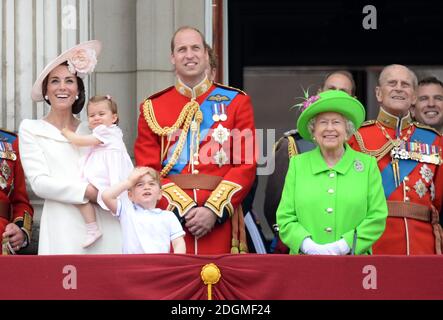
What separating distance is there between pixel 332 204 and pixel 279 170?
2.95ft

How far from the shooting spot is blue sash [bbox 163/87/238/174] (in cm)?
981

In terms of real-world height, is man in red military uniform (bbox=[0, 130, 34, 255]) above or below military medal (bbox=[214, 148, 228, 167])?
below

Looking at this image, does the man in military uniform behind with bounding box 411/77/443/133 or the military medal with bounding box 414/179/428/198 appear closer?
the military medal with bounding box 414/179/428/198

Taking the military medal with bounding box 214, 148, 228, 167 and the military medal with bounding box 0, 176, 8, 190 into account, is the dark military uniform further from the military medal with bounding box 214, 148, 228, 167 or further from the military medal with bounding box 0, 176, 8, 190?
the military medal with bounding box 0, 176, 8, 190

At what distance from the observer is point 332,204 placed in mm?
9344

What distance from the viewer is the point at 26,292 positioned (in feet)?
28.9

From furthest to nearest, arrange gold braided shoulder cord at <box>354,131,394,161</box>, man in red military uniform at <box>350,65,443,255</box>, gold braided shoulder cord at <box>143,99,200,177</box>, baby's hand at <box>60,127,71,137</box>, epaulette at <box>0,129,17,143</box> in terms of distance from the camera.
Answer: epaulette at <box>0,129,17,143</box> < gold braided shoulder cord at <box>354,131,394,161</box> < man in red military uniform at <box>350,65,443,255</box> < gold braided shoulder cord at <box>143,99,200,177</box> < baby's hand at <box>60,127,71,137</box>

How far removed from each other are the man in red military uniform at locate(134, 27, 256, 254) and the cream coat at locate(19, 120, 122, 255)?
356 mm

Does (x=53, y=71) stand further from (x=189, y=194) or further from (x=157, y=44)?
(x=157, y=44)

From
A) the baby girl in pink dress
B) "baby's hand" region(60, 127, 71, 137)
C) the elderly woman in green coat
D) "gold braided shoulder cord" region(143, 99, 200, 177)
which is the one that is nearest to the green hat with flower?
the elderly woman in green coat

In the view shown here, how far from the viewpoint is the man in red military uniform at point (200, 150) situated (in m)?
9.60

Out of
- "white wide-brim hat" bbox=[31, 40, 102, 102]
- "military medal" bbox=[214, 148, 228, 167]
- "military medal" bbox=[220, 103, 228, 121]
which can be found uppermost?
"white wide-brim hat" bbox=[31, 40, 102, 102]

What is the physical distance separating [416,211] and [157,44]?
256cm
